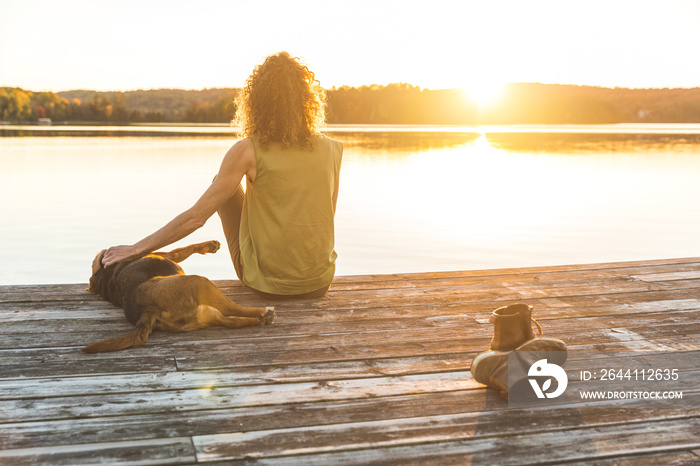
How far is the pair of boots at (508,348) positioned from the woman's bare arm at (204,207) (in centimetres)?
165

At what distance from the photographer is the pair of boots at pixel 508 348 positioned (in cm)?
273

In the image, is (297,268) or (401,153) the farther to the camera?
(401,153)

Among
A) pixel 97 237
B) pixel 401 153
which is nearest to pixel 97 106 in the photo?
pixel 401 153

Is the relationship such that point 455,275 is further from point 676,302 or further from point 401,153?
point 401,153

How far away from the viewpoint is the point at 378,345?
3.31 m

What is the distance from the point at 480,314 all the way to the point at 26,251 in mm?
8060

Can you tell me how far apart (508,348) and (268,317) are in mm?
1305

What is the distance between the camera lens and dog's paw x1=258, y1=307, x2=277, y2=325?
3.58 m

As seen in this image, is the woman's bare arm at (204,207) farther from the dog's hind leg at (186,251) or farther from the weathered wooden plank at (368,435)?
the weathered wooden plank at (368,435)

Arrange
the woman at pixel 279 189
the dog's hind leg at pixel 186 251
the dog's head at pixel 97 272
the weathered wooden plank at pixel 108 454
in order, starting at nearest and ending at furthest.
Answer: the weathered wooden plank at pixel 108 454
the woman at pixel 279 189
the dog's head at pixel 97 272
the dog's hind leg at pixel 186 251

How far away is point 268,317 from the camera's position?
141 inches

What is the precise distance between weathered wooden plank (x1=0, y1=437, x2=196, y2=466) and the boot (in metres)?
1.21

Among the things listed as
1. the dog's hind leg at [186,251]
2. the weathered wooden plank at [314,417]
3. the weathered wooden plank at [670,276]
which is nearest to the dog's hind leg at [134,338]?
the weathered wooden plank at [314,417]

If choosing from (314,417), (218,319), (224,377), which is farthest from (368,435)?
(218,319)
